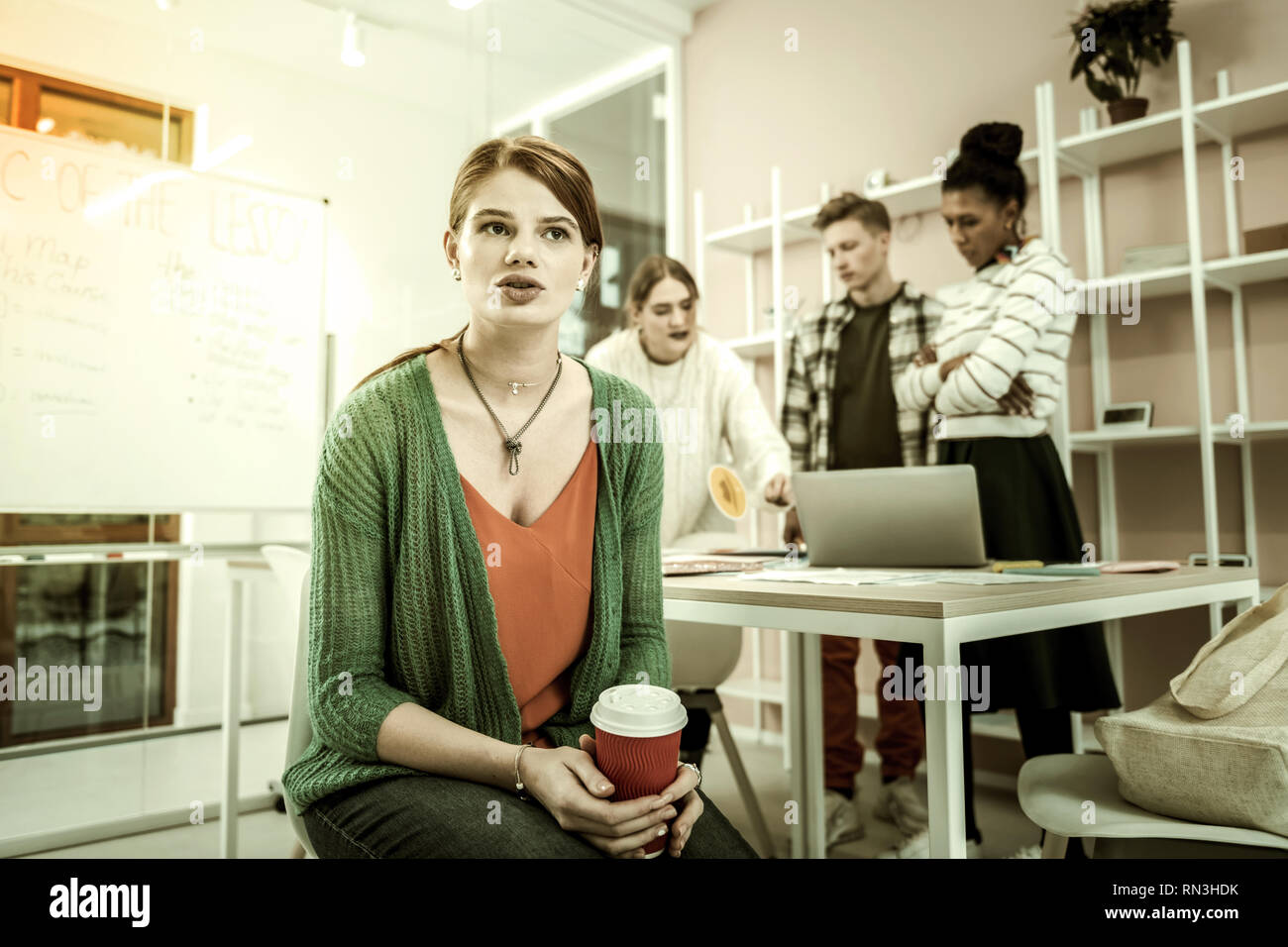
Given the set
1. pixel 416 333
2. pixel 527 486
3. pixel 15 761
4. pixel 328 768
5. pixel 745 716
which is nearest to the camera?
pixel 328 768

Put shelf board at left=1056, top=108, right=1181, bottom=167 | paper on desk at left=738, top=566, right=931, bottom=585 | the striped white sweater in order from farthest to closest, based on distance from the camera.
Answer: shelf board at left=1056, top=108, right=1181, bottom=167, the striped white sweater, paper on desk at left=738, top=566, right=931, bottom=585

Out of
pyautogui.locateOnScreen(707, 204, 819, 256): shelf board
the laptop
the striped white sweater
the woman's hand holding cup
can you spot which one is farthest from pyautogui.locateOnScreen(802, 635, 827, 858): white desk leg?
pyautogui.locateOnScreen(707, 204, 819, 256): shelf board

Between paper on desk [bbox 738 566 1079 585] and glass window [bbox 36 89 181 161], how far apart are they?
2.03m

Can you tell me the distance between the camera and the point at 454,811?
82 centimetres

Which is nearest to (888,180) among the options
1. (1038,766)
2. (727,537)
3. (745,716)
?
(727,537)

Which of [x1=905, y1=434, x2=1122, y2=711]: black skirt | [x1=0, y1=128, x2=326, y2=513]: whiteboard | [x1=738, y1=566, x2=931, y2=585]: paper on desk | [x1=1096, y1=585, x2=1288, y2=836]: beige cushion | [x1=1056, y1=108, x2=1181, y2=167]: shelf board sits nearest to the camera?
[x1=1096, y1=585, x2=1288, y2=836]: beige cushion

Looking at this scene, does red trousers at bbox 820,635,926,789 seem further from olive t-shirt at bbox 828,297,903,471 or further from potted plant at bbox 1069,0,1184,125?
potted plant at bbox 1069,0,1184,125

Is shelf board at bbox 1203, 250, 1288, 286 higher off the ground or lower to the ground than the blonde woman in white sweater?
higher

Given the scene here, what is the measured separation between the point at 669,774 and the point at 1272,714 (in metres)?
0.63

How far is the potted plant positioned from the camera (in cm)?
222

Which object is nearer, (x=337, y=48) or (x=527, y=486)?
(x=527, y=486)

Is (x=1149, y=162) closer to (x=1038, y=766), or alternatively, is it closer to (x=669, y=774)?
(x=1038, y=766)

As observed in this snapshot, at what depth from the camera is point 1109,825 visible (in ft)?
3.07

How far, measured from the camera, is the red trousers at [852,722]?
234cm
